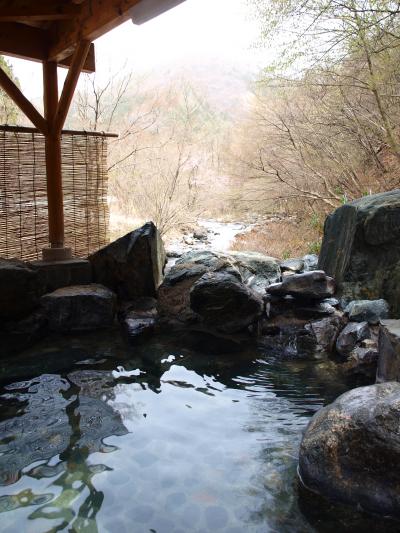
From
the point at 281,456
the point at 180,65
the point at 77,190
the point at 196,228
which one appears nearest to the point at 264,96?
the point at 196,228

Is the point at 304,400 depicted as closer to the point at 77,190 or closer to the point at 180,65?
the point at 77,190

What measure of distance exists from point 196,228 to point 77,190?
5.97m

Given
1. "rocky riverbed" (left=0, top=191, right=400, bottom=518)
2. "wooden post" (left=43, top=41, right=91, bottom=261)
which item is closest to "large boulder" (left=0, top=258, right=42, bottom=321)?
"rocky riverbed" (left=0, top=191, right=400, bottom=518)

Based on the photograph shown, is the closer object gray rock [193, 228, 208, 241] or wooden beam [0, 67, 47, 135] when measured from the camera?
wooden beam [0, 67, 47, 135]

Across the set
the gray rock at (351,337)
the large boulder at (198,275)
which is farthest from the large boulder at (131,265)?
the gray rock at (351,337)

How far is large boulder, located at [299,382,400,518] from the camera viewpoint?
201 cm

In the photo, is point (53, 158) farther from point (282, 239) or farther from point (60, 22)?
point (282, 239)

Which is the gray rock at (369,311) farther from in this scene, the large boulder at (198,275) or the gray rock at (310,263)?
the gray rock at (310,263)

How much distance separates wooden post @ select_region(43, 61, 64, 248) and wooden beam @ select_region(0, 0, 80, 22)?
936 millimetres

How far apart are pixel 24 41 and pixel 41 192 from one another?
5.67ft

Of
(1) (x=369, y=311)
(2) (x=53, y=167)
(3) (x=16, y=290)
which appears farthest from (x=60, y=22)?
(1) (x=369, y=311)

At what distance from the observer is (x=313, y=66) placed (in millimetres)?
7270

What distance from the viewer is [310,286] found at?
4.49 metres

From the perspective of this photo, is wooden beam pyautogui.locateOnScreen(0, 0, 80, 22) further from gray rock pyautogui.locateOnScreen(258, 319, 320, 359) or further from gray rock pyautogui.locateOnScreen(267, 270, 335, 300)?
gray rock pyautogui.locateOnScreen(258, 319, 320, 359)
